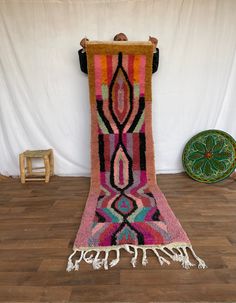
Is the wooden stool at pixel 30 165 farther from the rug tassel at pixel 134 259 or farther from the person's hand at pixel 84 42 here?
the rug tassel at pixel 134 259

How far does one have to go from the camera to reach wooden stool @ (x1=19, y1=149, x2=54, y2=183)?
260 cm

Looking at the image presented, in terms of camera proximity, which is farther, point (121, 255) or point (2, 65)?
point (2, 65)

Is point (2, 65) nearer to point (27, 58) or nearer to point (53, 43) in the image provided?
point (27, 58)

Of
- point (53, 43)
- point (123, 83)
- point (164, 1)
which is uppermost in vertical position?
point (164, 1)

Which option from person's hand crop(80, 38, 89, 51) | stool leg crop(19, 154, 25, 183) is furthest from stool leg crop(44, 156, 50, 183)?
person's hand crop(80, 38, 89, 51)

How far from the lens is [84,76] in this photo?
8.66 feet

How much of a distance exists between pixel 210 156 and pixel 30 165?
2068mm

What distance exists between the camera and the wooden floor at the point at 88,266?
1.21 m

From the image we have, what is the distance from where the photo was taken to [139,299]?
1.17 m

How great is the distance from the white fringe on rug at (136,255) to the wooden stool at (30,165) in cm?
131

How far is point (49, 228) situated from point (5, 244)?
0.31 metres

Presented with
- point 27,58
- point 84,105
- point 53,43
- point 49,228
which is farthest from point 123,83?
point 49,228

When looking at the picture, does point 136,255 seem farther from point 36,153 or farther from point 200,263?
point 36,153

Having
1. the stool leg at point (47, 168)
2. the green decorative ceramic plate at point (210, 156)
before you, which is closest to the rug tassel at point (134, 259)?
the green decorative ceramic plate at point (210, 156)
